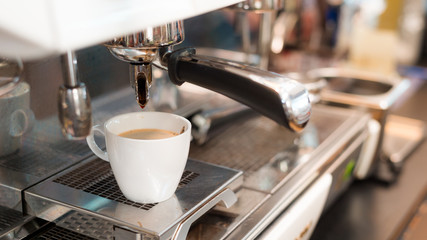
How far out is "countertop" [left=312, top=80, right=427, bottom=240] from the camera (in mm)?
798

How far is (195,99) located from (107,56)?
0.61 feet

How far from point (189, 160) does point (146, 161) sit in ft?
0.46

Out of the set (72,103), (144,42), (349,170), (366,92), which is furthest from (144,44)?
(366,92)

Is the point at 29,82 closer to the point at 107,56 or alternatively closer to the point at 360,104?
the point at 107,56

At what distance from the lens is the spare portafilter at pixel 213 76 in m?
0.45

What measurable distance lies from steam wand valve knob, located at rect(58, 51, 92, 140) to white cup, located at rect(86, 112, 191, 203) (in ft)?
0.34

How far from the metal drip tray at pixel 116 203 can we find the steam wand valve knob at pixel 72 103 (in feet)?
0.44

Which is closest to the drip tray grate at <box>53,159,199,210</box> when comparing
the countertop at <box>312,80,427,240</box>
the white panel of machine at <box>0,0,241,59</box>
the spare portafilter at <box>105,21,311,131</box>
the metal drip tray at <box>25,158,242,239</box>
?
the metal drip tray at <box>25,158,242,239</box>

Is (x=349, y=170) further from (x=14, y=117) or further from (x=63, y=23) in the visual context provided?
(x=63, y=23)

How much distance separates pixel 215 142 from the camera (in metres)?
0.78

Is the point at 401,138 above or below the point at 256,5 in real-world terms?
below

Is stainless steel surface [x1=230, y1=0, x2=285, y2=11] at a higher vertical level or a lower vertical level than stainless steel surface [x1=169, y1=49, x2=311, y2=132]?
higher

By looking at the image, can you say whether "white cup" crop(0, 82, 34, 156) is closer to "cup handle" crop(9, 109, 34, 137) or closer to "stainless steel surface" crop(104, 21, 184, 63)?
"cup handle" crop(9, 109, 34, 137)

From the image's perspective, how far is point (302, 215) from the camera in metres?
0.63
